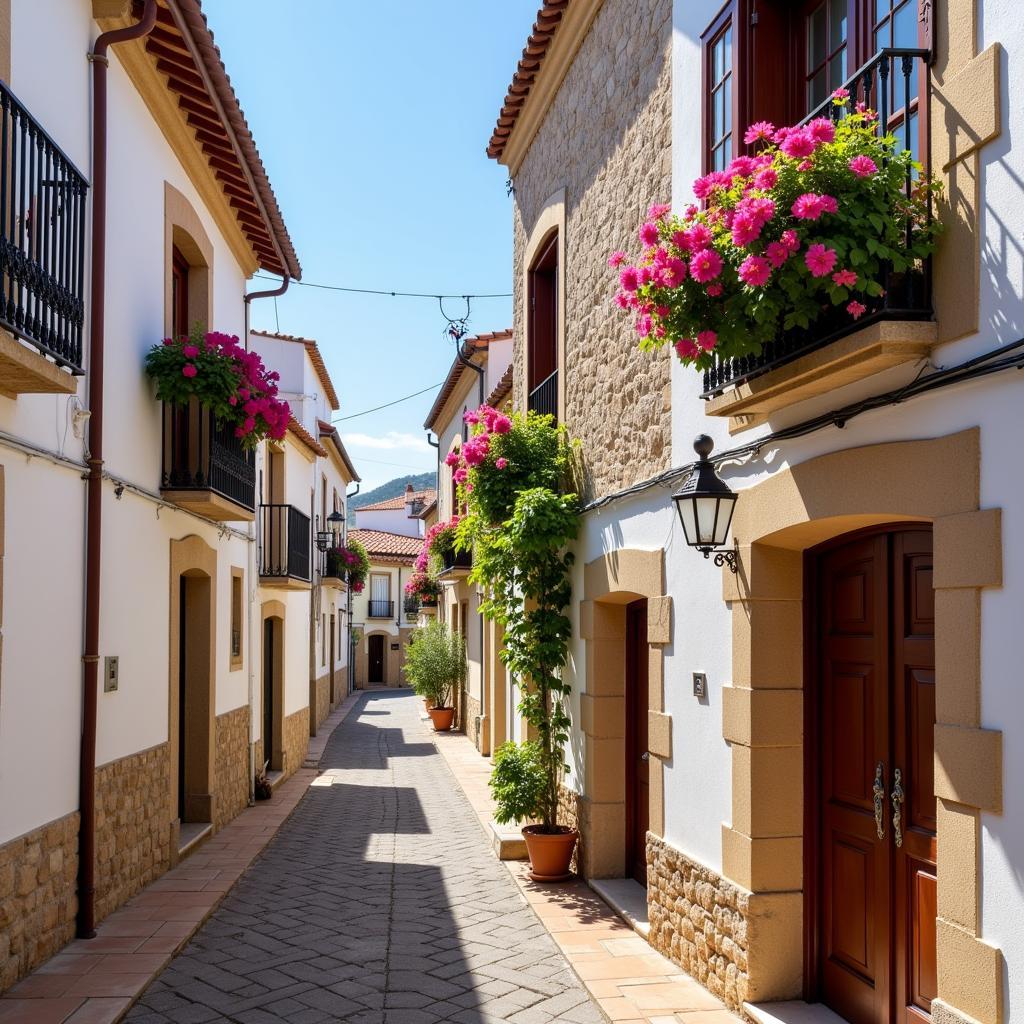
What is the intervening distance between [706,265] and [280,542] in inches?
415

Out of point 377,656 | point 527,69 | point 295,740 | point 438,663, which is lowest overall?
point 377,656

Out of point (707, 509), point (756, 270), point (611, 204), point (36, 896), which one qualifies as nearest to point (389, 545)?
point (611, 204)

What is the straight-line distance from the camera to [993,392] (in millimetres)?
3385

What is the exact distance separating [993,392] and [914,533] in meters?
0.97

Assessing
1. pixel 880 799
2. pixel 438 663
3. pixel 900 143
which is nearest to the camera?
pixel 900 143

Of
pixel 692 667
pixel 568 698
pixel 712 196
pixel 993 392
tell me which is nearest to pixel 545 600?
pixel 568 698

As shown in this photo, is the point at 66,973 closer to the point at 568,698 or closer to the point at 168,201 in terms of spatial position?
the point at 568,698

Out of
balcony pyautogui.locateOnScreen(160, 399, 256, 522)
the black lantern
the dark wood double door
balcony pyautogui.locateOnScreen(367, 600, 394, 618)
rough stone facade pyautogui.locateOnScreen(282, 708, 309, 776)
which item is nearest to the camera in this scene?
the dark wood double door

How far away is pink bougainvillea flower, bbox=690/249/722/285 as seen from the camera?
4.15 metres

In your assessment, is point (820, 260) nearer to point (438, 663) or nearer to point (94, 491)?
point (94, 491)

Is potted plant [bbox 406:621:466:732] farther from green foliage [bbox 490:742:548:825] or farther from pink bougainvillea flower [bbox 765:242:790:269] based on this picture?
pink bougainvillea flower [bbox 765:242:790:269]

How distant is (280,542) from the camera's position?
13891 mm

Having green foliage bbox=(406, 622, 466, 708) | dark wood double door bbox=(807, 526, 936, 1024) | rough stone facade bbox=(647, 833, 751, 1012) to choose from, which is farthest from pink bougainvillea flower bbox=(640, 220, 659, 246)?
green foliage bbox=(406, 622, 466, 708)

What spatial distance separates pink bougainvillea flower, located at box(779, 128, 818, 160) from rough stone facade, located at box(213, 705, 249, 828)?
812cm
